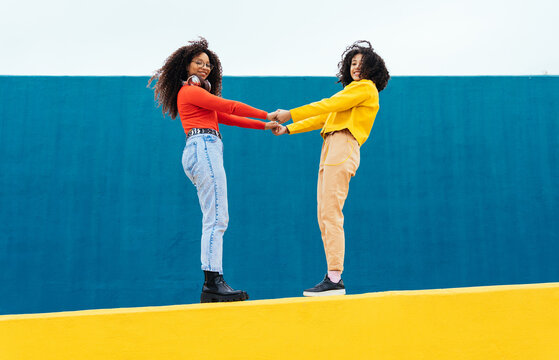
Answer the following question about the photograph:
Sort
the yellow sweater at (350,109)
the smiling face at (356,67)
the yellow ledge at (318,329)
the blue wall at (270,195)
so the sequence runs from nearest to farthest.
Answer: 1. the yellow ledge at (318,329)
2. the yellow sweater at (350,109)
3. the smiling face at (356,67)
4. the blue wall at (270,195)

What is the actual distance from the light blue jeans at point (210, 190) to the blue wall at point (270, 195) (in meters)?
1.89

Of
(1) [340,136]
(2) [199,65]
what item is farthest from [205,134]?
(1) [340,136]

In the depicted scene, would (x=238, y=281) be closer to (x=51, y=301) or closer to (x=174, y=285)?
(x=174, y=285)

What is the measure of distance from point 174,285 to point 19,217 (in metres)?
1.67

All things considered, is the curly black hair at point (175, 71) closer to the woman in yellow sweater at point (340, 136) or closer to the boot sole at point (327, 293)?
the woman in yellow sweater at point (340, 136)

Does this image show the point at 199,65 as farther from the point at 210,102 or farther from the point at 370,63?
the point at 370,63

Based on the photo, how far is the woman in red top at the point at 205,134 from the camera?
209 cm

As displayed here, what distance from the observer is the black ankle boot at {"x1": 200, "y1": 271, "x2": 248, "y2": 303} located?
6.64ft

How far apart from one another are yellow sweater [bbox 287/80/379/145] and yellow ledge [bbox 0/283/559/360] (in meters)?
1.07

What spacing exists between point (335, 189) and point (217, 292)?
889mm

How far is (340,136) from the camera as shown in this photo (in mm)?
2465

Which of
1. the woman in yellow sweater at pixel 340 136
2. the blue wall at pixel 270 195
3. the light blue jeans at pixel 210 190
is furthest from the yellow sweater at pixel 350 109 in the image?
the blue wall at pixel 270 195

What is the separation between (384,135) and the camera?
4.23m

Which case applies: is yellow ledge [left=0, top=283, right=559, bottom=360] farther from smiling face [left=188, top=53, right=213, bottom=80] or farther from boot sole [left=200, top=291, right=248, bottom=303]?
Answer: smiling face [left=188, top=53, right=213, bottom=80]
